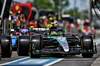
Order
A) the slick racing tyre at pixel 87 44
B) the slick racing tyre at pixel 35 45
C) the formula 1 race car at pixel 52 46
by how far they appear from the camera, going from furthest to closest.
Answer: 1. the slick racing tyre at pixel 87 44
2. the formula 1 race car at pixel 52 46
3. the slick racing tyre at pixel 35 45

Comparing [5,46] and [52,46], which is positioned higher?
[5,46]

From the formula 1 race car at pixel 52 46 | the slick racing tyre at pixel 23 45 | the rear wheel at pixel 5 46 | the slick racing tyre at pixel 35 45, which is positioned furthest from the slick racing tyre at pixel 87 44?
the rear wheel at pixel 5 46

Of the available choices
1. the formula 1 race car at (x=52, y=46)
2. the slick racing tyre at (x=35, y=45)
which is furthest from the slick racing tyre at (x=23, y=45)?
the slick racing tyre at (x=35, y=45)

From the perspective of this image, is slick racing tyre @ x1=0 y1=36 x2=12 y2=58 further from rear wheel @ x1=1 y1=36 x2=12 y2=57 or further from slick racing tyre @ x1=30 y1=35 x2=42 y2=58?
slick racing tyre @ x1=30 y1=35 x2=42 y2=58

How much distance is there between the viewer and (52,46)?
15820 mm

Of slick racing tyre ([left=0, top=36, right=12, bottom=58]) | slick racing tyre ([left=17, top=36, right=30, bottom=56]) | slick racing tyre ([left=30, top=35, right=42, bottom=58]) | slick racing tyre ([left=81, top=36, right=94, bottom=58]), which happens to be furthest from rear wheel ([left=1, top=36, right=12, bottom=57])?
slick racing tyre ([left=81, top=36, right=94, bottom=58])

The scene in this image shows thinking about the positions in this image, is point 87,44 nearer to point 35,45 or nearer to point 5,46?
point 35,45

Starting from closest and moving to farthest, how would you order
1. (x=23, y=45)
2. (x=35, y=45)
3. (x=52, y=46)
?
(x=35, y=45) < (x=23, y=45) < (x=52, y=46)

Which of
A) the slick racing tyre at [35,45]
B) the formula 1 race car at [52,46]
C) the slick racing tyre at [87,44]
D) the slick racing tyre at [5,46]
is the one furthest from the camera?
the slick racing tyre at [87,44]

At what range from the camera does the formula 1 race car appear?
1477cm

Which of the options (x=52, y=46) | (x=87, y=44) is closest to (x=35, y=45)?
(x=52, y=46)

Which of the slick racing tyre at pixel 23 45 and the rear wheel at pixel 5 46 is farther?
the slick racing tyre at pixel 23 45

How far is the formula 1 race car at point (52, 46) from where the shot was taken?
14766mm

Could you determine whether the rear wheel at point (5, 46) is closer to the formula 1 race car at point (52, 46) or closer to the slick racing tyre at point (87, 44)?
the formula 1 race car at point (52, 46)
